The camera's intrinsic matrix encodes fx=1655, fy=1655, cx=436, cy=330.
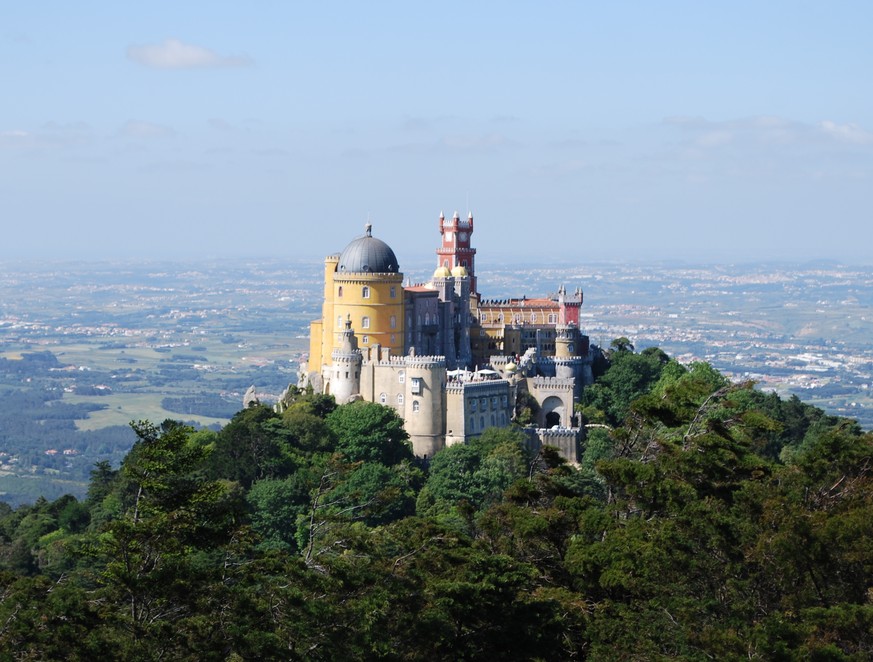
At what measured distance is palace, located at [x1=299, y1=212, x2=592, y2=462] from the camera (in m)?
89.2

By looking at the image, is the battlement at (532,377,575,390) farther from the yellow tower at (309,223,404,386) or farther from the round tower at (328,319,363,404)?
the round tower at (328,319,363,404)

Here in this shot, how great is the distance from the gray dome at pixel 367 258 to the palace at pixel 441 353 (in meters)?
0.06

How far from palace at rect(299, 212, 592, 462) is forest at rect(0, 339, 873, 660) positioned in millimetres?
28441

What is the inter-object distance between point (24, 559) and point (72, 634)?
46.2 meters

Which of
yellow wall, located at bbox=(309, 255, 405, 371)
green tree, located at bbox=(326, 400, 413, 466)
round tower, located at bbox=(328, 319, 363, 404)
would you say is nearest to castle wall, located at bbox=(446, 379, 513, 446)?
green tree, located at bbox=(326, 400, 413, 466)

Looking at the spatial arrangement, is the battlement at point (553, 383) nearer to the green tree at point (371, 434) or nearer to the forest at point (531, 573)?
the green tree at point (371, 434)

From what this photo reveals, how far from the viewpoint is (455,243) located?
11388 centimetres

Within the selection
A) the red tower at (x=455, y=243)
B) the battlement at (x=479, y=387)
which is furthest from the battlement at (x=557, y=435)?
the red tower at (x=455, y=243)

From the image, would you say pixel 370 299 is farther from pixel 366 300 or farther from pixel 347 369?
pixel 347 369

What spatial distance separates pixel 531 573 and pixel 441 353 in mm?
51929

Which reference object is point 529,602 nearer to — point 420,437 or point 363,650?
point 363,650

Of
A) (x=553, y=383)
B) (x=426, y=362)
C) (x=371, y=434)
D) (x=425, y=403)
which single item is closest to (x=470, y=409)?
(x=425, y=403)

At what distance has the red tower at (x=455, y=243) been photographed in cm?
11375

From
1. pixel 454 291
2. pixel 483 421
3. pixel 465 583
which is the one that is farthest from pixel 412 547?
pixel 454 291
